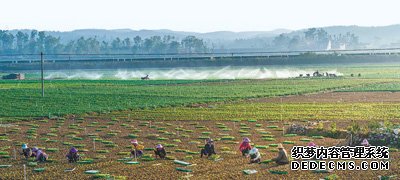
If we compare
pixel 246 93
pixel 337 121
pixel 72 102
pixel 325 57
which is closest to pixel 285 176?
pixel 337 121

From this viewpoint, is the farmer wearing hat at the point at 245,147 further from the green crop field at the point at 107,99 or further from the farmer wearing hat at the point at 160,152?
the green crop field at the point at 107,99

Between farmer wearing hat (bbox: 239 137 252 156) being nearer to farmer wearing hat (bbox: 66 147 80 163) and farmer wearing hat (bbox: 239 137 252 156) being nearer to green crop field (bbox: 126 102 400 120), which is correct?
farmer wearing hat (bbox: 66 147 80 163)

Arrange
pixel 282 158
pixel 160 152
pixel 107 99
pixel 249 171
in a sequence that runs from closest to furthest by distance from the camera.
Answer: pixel 249 171 → pixel 282 158 → pixel 160 152 → pixel 107 99

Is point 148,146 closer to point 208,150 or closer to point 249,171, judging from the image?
point 208,150

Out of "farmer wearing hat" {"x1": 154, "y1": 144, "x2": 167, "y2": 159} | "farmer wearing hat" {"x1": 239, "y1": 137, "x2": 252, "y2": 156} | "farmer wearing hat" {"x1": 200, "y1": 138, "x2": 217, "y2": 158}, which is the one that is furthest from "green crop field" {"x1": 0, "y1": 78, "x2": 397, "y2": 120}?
"farmer wearing hat" {"x1": 239, "y1": 137, "x2": 252, "y2": 156}

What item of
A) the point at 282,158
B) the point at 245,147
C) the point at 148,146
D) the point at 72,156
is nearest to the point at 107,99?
the point at 148,146

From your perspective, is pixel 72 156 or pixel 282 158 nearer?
pixel 282 158

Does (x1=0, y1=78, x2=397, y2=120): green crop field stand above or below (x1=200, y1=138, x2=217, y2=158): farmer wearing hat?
below

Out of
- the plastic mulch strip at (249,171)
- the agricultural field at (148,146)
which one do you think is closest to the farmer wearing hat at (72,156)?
the agricultural field at (148,146)

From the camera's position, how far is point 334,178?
20578mm

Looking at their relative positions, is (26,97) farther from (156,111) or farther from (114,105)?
(156,111)

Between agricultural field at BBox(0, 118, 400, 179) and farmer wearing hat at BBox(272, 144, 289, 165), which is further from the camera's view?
farmer wearing hat at BBox(272, 144, 289, 165)

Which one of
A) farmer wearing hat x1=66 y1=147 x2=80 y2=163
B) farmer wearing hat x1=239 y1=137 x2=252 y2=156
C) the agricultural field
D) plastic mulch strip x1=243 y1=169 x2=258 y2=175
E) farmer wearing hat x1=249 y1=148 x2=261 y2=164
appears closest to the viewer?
plastic mulch strip x1=243 y1=169 x2=258 y2=175

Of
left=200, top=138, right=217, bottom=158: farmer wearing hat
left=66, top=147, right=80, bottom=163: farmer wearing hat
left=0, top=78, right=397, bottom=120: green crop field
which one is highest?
left=200, top=138, right=217, bottom=158: farmer wearing hat
